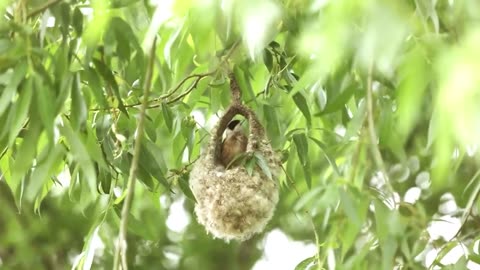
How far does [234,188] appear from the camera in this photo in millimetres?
1646

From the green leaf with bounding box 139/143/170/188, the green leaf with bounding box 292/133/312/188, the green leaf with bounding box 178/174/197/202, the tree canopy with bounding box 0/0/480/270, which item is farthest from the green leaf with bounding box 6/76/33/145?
the green leaf with bounding box 292/133/312/188

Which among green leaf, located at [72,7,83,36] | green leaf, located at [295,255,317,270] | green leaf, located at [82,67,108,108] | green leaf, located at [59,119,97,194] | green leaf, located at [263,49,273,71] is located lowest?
green leaf, located at [295,255,317,270]

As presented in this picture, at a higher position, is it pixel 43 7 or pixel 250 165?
pixel 43 7

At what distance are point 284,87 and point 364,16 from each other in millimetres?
909

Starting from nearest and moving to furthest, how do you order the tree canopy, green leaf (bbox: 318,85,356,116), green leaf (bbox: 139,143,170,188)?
the tree canopy → green leaf (bbox: 318,85,356,116) → green leaf (bbox: 139,143,170,188)

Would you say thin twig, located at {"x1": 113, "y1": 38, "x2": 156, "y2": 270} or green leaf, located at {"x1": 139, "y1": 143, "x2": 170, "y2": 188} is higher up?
thin twig, located at {"x1": 113, "y1": 38, "x2": 156, "y2": 270}

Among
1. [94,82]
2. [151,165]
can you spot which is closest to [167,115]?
[151,165]

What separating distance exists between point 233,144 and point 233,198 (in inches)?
6.2

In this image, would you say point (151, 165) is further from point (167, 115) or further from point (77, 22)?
point (77, 22)

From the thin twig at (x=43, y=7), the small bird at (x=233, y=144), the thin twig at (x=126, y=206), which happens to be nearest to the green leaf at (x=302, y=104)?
the small bird at (x=233, y=144)

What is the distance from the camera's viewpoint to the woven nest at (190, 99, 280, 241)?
165cm

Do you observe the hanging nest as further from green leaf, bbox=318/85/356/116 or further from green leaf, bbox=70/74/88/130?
green leaf, bbox=70/74/88/130

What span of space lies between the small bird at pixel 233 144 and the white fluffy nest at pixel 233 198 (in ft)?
0.15

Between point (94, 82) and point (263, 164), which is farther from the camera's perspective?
point (263, 164)
